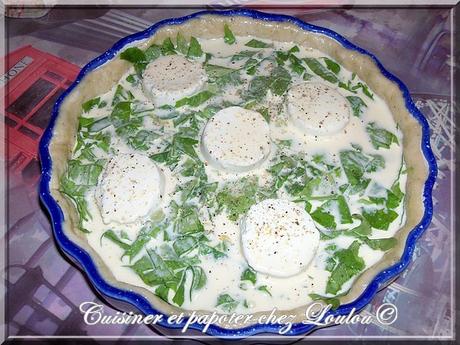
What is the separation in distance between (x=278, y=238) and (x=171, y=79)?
1080mm

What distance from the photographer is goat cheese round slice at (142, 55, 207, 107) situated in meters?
2.82

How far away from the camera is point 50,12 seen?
3615 mm

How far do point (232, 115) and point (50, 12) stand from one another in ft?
5.63

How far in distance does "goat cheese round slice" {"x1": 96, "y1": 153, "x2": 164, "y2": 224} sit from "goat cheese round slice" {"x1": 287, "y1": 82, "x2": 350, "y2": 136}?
0.79m

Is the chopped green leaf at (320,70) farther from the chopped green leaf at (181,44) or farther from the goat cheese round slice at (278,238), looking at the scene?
the goat cheese round slice at (278,238)

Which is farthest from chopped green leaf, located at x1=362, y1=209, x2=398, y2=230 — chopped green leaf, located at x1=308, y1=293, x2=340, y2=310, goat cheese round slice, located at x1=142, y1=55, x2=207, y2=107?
goat cheese round slice, located at x1=142, y1=55, x2=207, y2=107

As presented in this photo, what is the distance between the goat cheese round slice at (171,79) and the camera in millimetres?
2822

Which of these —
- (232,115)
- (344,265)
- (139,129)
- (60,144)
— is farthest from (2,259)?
(344,265)

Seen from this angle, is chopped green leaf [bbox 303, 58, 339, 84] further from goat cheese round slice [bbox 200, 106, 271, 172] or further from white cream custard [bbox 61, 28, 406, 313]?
goat cheese round slice [bbox 200, 106, 271, 172]

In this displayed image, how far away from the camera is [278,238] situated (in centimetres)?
236

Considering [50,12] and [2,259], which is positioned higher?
[50,12]

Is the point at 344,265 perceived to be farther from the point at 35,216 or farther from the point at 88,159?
the point at 35,216

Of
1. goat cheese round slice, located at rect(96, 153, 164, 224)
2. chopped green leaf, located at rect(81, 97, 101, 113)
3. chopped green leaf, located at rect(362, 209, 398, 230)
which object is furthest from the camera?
chopped green leaf, located at rect(81, 97, 101, 113)

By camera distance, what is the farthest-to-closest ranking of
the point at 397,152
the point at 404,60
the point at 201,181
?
1. the point at 404,60
2. the point at 397,152
3. the point at 201,181
